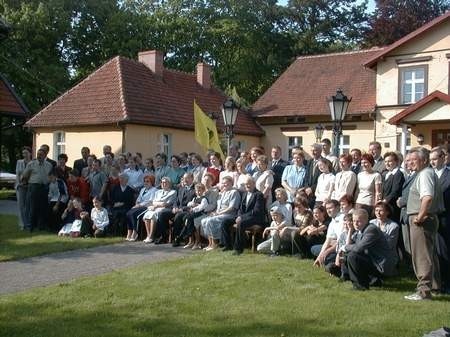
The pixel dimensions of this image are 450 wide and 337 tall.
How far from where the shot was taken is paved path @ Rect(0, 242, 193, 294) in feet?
30.9

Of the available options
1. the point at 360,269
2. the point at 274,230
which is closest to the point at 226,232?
the point at 274,230

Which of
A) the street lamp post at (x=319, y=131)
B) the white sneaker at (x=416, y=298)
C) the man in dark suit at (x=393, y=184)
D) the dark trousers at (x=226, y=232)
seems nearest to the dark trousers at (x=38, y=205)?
the dark trousers at (x=226, y=232)

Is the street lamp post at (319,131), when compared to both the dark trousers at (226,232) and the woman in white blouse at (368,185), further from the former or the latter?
the woman in white blouse at (368,185)

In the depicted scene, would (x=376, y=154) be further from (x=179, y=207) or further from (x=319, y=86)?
(x=319, y=86)

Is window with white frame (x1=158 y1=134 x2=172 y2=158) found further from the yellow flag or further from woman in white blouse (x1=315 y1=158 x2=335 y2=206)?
woman in white blouse (x1=315 y1=158 x2=335 y2=206)

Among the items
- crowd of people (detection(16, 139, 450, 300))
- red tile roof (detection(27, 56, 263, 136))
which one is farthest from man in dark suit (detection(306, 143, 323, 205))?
red tile roof (detection(27, 56, 263, 136))

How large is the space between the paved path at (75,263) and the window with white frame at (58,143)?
16.2 m

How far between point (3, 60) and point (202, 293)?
31.6 m

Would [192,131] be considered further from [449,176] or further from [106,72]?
[449,176]

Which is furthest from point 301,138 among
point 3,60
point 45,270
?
point 45,270

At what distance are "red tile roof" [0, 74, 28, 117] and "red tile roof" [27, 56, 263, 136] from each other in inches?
131

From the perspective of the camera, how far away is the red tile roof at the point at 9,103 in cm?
2334

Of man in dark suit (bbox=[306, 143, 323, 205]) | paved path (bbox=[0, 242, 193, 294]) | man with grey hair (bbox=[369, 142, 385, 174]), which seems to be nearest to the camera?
paved path (bbox=[0, 242, 193, 294])

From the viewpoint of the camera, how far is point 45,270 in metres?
10.2
